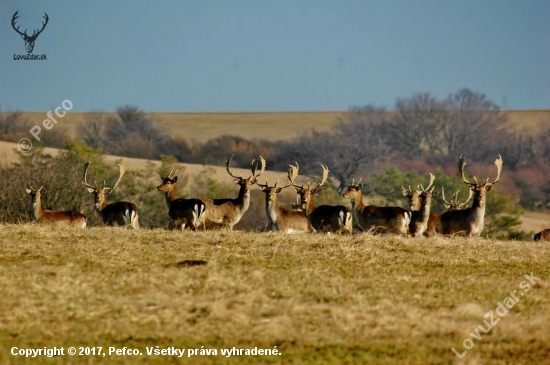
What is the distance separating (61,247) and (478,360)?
7.57 m

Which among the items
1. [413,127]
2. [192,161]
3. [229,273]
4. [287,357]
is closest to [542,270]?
[229,273]

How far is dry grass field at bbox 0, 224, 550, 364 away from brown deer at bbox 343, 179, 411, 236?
483 cm

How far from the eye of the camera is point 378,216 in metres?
21.5

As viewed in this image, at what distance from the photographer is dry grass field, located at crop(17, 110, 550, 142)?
104488 mm

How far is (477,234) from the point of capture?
70.0ft

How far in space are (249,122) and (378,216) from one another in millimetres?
96631

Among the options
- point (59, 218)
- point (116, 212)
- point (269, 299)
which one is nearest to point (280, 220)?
point (116, 212)

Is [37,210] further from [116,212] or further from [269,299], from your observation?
[269,299]

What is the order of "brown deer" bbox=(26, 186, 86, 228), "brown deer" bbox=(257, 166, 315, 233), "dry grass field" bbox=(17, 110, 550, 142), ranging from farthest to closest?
"dry grass field" bbox=(17, 110, 550, 142) → "brown deer" bbox=(257, 166, 315, 233) → "brown deer" bbox=(26, 186, 86, 228)

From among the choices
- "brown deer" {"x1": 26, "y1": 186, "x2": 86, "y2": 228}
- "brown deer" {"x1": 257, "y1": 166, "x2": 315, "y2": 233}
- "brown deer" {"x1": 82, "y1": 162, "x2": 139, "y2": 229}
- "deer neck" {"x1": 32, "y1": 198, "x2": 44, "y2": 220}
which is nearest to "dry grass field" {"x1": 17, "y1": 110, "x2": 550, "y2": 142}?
"brown deer" {"x1": 82, "y1": 162, "x2": 139, "y2": 229}

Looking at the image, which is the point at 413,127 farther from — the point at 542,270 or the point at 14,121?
the point at 542,270

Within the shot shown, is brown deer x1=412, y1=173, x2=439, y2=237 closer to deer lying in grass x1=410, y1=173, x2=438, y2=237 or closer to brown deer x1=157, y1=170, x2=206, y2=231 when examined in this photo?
deer lying in grass x1=410, y1=173, x2=438, y2=237

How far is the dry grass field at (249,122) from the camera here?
104488mm

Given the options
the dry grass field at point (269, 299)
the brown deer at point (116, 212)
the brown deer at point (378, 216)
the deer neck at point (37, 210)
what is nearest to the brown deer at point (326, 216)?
the brown deer at point (378, 216)
